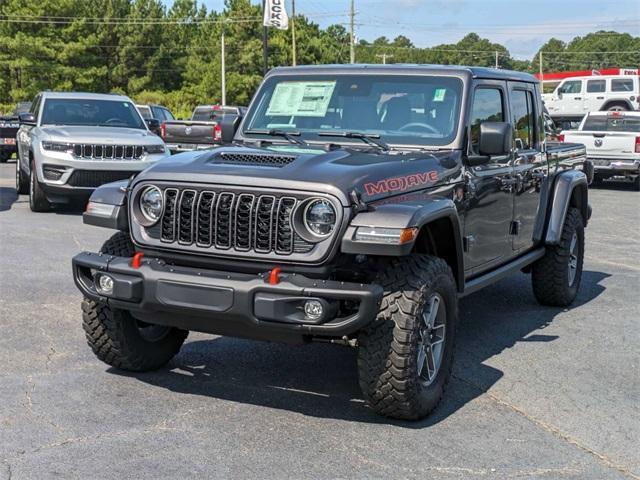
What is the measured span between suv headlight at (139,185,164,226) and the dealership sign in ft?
92.3

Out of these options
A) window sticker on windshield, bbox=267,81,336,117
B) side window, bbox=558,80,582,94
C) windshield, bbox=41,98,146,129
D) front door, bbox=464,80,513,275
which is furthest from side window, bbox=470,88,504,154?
side window, bbox=558,80,582,94

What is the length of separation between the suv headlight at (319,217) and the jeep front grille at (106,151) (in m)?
8.90

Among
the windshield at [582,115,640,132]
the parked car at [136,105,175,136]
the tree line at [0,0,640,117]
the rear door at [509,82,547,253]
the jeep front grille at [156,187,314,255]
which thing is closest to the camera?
the jeep front grille at [156,187,314,255]

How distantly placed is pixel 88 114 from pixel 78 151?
1.43 metres

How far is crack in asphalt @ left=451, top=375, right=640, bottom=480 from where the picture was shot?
4.39 metres

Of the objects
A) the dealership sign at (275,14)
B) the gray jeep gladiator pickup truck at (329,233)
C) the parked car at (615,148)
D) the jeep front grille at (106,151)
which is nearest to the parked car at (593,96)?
the dealership sign at (275,14)

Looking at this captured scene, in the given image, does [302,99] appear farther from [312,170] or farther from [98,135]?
[98,135]

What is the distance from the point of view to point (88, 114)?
14234mm

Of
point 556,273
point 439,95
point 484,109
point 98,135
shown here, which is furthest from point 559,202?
point 98,135

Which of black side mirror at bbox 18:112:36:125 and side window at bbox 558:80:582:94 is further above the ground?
side window at bbox 558:80:582:94

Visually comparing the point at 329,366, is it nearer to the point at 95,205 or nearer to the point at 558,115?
the point at 95,205

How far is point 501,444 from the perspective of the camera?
4637mm

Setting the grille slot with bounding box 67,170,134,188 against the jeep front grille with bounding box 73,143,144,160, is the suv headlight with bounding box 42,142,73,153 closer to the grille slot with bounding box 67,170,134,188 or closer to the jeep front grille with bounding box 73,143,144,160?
the jeep front grille with bounding box 73,143,144,160

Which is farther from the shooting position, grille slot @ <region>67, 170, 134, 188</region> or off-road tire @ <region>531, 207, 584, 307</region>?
grille slot @ <region>67, 170, 134, 188</region>
